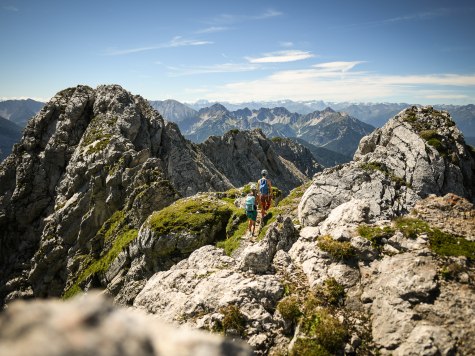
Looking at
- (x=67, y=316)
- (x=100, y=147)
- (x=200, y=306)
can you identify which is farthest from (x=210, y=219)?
(x=100, y=147)

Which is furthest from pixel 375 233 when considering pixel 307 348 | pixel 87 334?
pixel 87 334

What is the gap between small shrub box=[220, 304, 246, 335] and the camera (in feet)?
44.3

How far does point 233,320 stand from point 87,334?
1103 cm

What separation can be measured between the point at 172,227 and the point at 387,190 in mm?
18535

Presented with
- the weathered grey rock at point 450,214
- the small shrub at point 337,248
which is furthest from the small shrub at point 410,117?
the small shrub at point 337,248

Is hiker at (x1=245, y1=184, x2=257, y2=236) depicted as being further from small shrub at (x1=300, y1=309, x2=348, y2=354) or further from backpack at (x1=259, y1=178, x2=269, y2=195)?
small shrub at (x1=300, y1=309, x2=348, y2=354)

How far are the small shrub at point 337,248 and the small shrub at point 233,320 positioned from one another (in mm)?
5958

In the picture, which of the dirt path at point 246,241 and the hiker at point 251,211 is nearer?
the dirt path at point 246,241

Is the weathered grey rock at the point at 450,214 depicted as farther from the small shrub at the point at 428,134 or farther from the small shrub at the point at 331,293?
the small shrub at the point at 428,134

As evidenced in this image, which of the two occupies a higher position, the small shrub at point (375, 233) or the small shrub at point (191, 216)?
the small shrub at point (375, 233)

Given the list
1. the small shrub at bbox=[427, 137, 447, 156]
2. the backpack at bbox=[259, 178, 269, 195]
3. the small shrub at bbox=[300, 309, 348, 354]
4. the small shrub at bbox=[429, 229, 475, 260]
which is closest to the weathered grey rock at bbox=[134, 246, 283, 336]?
the small shrub at bbox=[300, 309, 348, 354]

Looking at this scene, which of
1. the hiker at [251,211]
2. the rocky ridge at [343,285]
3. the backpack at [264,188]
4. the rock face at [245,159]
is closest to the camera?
the rocky ridge at [343,285]

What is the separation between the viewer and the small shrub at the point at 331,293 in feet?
46.9

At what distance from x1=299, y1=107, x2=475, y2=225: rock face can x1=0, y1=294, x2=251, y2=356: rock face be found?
1695 centimetres
